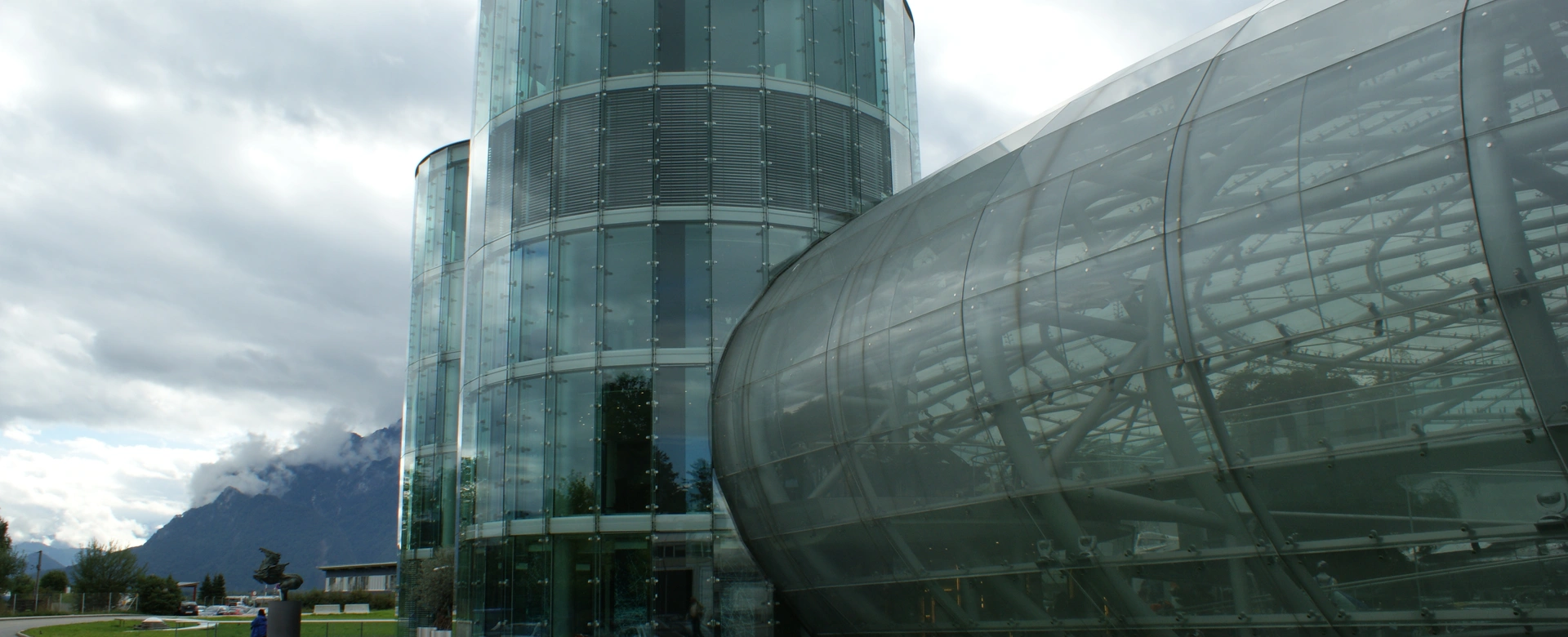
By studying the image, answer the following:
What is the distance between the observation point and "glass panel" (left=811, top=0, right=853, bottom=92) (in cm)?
1953

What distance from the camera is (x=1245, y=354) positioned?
8.80 meters

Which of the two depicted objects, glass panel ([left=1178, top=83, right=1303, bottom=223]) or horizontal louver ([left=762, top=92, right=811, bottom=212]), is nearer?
glass panel ([left=1178, top=83, right=1303, bottom=223])

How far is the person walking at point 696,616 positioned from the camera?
1652cm

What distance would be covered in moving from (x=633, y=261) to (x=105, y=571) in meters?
93.9

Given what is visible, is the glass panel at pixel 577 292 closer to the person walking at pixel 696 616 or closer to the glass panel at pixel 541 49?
the glass panel at pixel 541 49

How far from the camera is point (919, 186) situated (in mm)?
15289

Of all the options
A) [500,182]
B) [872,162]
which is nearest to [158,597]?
[500,182]

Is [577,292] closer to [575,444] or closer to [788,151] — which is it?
[575,444]

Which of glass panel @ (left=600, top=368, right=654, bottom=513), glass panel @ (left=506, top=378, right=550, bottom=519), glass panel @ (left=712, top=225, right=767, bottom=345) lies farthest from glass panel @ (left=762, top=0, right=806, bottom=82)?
glass panel @ (left=506, top=378, right=550, bottom=519)

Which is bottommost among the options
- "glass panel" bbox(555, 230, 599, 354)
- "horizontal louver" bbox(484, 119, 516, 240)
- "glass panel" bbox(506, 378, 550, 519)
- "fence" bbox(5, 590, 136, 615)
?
"fence" bbox(5, 590, 136, 615)

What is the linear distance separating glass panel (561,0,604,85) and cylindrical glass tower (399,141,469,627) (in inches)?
575

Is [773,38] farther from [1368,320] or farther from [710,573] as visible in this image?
[1368,320]

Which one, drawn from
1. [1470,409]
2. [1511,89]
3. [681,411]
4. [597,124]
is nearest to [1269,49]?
[1511,89]

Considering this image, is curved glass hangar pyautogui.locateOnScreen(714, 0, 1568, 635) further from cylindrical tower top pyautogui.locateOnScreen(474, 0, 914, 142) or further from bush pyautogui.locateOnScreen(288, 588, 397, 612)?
bush pyautogui.locateOnScreen(288, 588, 397, 612)
